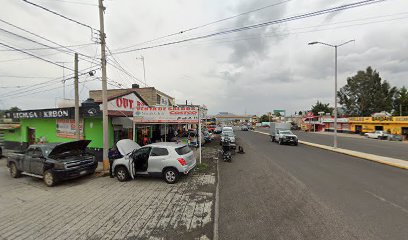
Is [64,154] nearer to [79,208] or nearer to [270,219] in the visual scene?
[79,208]

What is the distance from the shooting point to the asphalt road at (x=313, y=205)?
4305 mm

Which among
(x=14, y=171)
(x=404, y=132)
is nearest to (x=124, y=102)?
(x=14, y=171)

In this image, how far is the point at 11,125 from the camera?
16.8 m

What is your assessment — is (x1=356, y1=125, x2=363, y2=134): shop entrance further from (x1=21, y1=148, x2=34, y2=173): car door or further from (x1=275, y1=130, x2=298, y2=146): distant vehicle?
(x1=21, y1=148, x2=34, y2=173): car door

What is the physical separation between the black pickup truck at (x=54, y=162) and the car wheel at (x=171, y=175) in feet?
12.4

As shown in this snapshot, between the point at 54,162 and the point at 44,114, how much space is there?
838 centimetres

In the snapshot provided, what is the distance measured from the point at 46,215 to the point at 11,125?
55.7ft

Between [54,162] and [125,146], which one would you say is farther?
[125,146]

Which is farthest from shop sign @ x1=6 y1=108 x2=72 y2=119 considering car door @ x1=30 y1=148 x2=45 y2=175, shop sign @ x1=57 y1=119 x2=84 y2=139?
car door @ x1=30 y1=148 x2=45 y2=175

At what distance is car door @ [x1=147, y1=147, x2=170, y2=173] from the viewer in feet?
26.9

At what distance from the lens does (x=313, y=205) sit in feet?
18.5

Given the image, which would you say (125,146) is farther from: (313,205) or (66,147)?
(313,205)

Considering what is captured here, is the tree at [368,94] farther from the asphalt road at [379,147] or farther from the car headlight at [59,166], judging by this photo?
the car headlight at [59,166]

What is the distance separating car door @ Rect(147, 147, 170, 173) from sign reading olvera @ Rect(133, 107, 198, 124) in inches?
117
